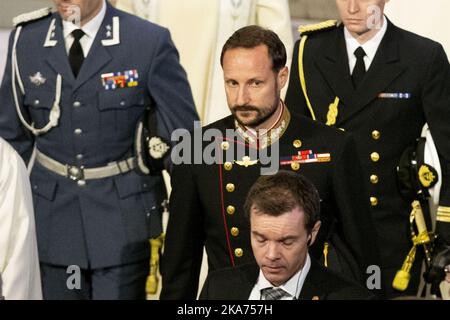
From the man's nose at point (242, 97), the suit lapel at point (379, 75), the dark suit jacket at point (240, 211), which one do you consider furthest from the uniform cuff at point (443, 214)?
the man's nose at point (242, 97)

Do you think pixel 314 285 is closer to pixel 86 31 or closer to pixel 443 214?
pixel 443 214

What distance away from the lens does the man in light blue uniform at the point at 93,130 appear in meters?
8.12

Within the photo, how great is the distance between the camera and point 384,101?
795 centimetres

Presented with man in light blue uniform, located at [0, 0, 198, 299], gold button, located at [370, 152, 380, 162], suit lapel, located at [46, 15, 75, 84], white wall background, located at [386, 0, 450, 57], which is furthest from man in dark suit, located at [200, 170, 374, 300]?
white wall background, located at [386, 0, 450, 57]

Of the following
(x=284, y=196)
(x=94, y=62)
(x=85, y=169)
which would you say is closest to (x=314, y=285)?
(x=284, y=196)

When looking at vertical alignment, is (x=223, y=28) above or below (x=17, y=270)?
above

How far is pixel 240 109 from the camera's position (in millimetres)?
6922

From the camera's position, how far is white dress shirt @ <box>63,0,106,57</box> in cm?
816

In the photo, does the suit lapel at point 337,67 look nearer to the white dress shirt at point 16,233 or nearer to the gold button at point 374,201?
the gold button at point 374,201

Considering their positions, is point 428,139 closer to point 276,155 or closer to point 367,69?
point 367,69

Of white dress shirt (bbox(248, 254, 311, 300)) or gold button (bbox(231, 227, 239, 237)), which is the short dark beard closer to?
gold button (bbox(231, 227, 239, 237))
